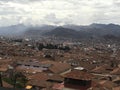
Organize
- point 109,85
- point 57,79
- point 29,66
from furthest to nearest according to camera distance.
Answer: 1. point 29,66
2. point 57,79
3. point 109,85

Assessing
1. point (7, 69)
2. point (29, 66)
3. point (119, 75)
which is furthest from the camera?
point (29, 66)

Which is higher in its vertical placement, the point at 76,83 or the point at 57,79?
the point at 76,83

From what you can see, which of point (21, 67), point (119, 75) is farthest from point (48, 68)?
point (119, 75)

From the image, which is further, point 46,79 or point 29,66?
point 29,66

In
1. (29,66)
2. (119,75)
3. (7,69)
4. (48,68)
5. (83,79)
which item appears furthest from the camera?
(29,66)

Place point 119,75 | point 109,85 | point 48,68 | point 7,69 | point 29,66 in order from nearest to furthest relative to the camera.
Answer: point 109,85 → point 119,75 → point 7,69 → point 48,68 → point 29,66

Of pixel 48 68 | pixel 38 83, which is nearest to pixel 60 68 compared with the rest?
pixel 48 68

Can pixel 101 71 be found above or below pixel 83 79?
below

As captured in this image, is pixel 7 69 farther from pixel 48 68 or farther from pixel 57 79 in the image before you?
pixel 57 79

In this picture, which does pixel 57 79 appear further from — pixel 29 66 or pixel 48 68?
pixel 29 66
